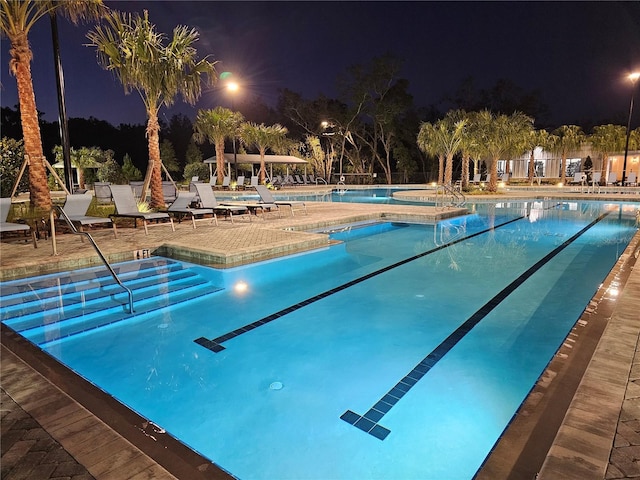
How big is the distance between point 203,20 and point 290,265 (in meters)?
32.0

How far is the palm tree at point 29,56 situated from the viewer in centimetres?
830

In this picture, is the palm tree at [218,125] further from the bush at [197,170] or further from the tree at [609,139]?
the tree at [609,139]

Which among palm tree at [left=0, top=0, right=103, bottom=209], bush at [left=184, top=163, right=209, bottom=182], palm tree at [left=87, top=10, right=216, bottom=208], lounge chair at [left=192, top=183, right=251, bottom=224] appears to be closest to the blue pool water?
palm tree at [left=0, top=0, right=103, bottom=209]

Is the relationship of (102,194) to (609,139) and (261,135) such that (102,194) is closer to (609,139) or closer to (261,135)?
(261,135)

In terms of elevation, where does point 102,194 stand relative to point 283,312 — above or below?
above

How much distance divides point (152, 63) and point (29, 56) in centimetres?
260

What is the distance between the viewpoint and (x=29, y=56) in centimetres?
869

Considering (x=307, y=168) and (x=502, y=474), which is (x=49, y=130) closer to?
(x=307, y=168)

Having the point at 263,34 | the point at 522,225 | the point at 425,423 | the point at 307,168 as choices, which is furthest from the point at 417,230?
the point at 263,34

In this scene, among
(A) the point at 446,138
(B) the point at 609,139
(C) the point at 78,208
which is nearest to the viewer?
(C) the point at 78,208

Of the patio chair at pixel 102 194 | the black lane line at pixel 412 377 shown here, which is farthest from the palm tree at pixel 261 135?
the black lane line at pixel 412 377

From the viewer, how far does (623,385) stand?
2.54m

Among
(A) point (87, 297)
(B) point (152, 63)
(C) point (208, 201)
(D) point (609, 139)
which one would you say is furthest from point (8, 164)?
(D) point (609, 139)

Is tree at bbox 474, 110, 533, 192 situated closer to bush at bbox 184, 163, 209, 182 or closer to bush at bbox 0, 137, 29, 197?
bush at bbox 0, 137, 29, 197
